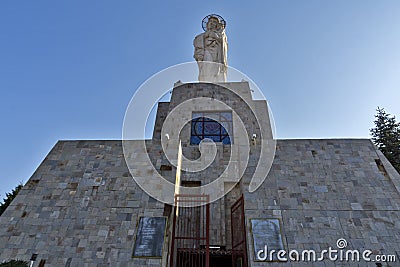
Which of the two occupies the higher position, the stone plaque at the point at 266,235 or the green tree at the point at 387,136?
the green tree at the point at 387,136

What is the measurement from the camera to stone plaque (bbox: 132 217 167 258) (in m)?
8.53

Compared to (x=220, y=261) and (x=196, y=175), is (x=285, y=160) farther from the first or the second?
(x=220, y=261)

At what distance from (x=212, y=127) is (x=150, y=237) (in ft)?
21.2

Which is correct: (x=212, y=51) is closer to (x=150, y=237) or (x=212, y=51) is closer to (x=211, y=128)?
(x=211, y=128)

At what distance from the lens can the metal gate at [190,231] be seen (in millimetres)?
9156

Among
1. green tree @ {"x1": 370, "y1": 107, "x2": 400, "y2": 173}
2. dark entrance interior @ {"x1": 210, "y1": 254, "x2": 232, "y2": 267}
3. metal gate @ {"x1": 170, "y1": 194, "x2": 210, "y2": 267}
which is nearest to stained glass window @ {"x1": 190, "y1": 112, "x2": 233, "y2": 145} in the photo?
metal gate @ {"x1": 170, "y1": 194, "x2": 210, "y2": 267}

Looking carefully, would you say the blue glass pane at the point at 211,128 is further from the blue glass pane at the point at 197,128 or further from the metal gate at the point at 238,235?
the metal gate at the point at 238,235

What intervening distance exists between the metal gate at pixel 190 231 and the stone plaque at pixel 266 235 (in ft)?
4.64

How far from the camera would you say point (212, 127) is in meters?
14.1

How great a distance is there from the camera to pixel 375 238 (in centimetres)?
907

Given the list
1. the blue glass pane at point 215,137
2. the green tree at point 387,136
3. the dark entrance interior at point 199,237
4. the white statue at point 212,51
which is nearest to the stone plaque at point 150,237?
the dark entrance interior at point 199,237

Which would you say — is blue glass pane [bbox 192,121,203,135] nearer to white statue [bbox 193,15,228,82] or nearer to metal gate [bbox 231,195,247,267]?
white statue [bbox 193,15,228,82]

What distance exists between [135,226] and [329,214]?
241 inches

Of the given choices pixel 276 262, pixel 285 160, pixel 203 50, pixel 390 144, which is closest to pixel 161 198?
pixel 276 262
